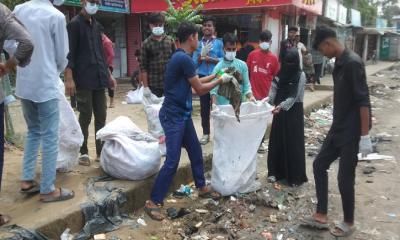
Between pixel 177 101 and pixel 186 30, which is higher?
pixel 186 30

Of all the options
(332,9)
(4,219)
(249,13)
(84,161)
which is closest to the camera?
(4,219)

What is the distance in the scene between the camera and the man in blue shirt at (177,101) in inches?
145

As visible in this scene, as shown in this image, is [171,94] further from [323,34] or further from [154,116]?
[323,34]

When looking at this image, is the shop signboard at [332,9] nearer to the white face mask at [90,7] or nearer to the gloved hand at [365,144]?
the white face mask at [90,7]

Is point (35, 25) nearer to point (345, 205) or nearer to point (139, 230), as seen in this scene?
point (139, 230)

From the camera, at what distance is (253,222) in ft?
12.8

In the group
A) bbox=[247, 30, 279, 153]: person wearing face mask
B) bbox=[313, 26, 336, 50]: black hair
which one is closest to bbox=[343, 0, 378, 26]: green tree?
bbox=[247, 30, 279, 153]: person wearing face mask

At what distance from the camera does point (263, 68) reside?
5773 mm

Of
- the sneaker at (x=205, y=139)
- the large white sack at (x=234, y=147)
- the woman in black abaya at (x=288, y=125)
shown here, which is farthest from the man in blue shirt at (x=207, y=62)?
the large white sack at (x=234, y=147)

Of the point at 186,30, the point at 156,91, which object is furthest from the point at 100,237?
the point at 156,91

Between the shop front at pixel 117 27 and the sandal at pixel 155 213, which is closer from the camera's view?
the sandal at pixel 155 213

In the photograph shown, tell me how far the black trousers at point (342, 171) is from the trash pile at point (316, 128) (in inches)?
105

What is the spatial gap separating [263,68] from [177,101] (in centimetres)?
232

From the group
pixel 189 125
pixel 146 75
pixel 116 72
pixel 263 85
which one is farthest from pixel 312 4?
pixel 189 125
